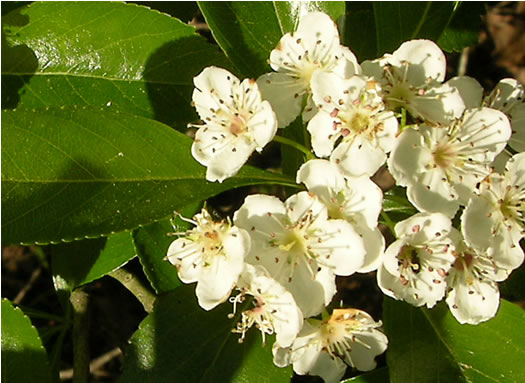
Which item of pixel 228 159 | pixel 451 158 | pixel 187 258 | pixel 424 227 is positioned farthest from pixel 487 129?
pixel 187 258

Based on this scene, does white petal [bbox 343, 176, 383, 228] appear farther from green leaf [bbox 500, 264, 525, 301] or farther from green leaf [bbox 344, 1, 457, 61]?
green leaf [bbox 500, 264, 525, 301]

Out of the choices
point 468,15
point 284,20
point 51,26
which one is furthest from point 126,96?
point 468,15

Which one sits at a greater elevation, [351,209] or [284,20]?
[284,20]

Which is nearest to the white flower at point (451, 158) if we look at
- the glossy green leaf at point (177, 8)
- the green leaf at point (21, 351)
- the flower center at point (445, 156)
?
the flower center at point (445, 156)

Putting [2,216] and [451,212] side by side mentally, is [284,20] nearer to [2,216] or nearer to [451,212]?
[451,212]

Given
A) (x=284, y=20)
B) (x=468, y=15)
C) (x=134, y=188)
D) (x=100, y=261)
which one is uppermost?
(x=284, y=20)
